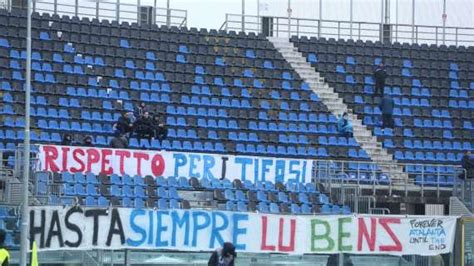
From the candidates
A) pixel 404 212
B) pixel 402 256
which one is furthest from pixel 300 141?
pixel 402 256

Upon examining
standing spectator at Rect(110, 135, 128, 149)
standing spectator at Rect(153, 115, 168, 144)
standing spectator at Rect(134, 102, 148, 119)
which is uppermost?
standing spectator at Rect(134, 102, 148, 119)

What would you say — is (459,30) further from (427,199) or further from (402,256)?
(402,256)

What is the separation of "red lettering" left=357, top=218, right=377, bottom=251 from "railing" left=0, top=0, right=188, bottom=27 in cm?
1529

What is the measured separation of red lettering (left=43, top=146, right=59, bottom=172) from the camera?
99.5 ft

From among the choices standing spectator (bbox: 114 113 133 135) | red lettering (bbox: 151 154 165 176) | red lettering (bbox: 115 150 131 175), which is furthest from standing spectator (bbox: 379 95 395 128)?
red lettering (bbox: 115 150 131 175)

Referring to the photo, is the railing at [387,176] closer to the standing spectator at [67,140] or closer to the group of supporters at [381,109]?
the group of supporters at [381,109]

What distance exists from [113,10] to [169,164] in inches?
421

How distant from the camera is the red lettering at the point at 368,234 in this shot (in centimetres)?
2797

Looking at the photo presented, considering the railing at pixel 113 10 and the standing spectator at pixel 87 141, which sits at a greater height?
the railing at pixel 113 10

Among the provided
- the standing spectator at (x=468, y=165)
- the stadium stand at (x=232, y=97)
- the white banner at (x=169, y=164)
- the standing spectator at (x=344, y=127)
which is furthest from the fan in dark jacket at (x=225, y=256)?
the standing spectator at (x=344, y=127)

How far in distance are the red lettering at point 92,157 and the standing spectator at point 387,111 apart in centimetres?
1105

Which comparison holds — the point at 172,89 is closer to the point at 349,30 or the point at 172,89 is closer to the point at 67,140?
the point at 67,140

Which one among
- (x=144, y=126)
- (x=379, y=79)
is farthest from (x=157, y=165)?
(x=379, y=79)

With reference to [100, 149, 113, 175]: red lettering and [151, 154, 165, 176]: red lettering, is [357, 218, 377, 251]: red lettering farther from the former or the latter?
[100, 149, 113, 175]: red lettering
